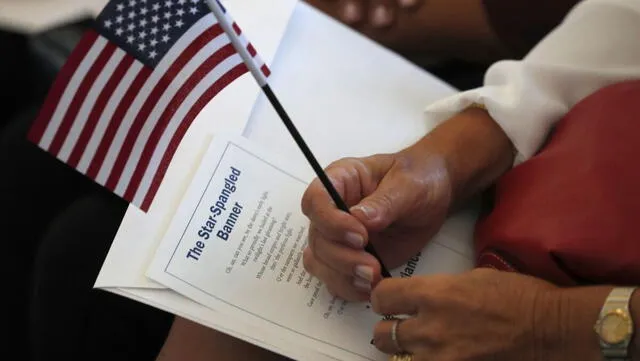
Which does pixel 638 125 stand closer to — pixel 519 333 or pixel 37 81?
pixel 519 333

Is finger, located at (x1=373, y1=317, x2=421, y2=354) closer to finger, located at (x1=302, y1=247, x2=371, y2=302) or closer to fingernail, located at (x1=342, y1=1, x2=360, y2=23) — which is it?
finger, located at (x1=302, y1=247, x2=371, y2=302)

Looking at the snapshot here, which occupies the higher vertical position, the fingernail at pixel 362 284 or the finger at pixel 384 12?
the finger at pixel 384 12

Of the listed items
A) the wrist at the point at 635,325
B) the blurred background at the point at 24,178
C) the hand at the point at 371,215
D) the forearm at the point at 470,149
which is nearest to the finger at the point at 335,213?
the hand at the point at 371,215

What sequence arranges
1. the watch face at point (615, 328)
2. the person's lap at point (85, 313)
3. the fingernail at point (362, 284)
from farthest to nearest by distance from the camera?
the person's lap at point (85, 313) < the fingernail at point (362, 284) < the watch face at point (615, 328)

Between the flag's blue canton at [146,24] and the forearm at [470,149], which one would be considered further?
the forearm at [470,149]

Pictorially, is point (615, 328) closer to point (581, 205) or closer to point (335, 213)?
point (581, 205)

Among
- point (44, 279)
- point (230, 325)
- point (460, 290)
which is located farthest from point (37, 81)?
point (460, 290)

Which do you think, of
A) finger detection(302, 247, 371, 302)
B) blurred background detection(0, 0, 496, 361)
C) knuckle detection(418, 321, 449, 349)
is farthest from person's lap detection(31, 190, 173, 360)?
knuckle detection(418, 321, 449, 349)

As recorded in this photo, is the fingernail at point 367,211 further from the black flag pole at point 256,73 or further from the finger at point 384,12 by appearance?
the finger at point 384,12

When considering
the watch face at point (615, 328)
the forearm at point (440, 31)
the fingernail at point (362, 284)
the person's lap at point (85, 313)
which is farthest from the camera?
the forearm at point (440, 31)

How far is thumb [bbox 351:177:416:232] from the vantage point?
22.5 inches

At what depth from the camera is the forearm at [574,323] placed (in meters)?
0.50

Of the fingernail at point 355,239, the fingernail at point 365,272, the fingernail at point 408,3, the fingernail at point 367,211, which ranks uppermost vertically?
the fingernail at point 408,3

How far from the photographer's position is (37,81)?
3.05 feet
